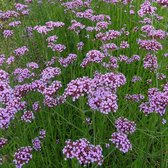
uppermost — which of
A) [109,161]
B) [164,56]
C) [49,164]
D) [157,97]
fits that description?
[157,97]

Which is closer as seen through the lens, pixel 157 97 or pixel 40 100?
pixel 157 97

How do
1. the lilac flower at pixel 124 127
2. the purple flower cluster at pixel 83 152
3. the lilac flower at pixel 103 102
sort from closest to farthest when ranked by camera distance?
the purple flower cluster at pixel 83 152
the lilac flower at pixel 103 102
the lilac flower at pixel 124 127

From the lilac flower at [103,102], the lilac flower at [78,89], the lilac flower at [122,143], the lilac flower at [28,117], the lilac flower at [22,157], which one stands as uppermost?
the lilac flower at [78,89]

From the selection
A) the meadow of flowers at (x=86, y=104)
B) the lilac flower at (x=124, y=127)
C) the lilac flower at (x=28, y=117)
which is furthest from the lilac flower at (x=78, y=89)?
the lilac flower at (x=28, y=117)

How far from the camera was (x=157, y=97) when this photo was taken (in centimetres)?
262

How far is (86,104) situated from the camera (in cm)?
361

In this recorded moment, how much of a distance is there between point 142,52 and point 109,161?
169 centimetres

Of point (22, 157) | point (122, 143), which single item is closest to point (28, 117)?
point (22, 157)

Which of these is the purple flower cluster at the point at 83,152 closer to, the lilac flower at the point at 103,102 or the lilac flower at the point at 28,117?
the lilac flower at the point at 103,102

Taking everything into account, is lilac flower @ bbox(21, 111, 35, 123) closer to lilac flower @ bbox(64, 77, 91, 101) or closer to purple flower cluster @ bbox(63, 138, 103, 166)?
lilac flower @ bbox(64, 77, 91, 101)

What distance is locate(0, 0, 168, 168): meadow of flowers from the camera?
8.47 feet

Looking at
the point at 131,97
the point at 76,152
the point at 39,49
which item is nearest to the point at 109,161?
the point at 131,97

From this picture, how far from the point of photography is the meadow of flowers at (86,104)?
2582 millimetres

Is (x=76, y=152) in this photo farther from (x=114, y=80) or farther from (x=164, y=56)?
(x=164, y=56)
